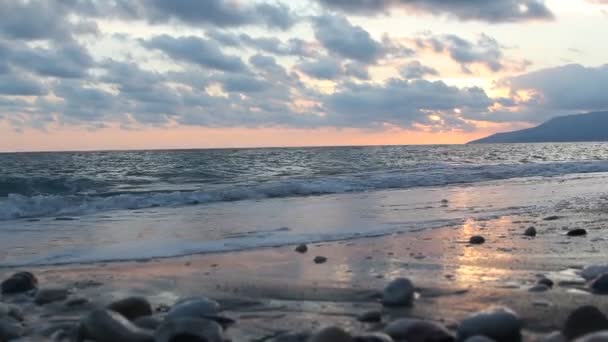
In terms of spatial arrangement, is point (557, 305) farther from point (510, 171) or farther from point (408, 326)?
point (510, 171)

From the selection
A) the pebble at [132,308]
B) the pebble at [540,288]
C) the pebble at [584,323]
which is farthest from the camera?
the pebble at [540,288]

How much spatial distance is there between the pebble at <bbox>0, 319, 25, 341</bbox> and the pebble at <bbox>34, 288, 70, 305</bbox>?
0.78m

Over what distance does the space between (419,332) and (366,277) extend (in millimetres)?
2043

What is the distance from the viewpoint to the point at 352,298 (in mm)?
4352

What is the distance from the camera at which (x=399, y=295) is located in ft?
13.4

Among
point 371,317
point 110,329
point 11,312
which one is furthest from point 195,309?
point 11,312

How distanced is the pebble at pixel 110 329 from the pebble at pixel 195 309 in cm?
34

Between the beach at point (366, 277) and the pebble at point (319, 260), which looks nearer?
the beach at point (366, 277)

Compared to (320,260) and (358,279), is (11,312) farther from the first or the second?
(320,260)

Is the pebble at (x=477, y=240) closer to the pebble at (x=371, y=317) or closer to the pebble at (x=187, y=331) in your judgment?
the pebble at (x=371, y=317)

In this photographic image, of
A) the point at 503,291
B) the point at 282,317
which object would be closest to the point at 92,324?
the point at 282,317

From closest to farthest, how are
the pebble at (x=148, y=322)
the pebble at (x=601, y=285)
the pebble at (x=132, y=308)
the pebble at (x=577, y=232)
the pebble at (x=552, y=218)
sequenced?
the pebble at (x=148, y=322), the pebble at (x=132, y=308), the pebble at (x=601, y=285), the pebble at (x=577, y=232), the pebble at (x=552, y=218)

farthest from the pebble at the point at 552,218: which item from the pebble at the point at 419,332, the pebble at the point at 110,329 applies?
the pebble at the point at 110,329

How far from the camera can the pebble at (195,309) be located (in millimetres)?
3714
